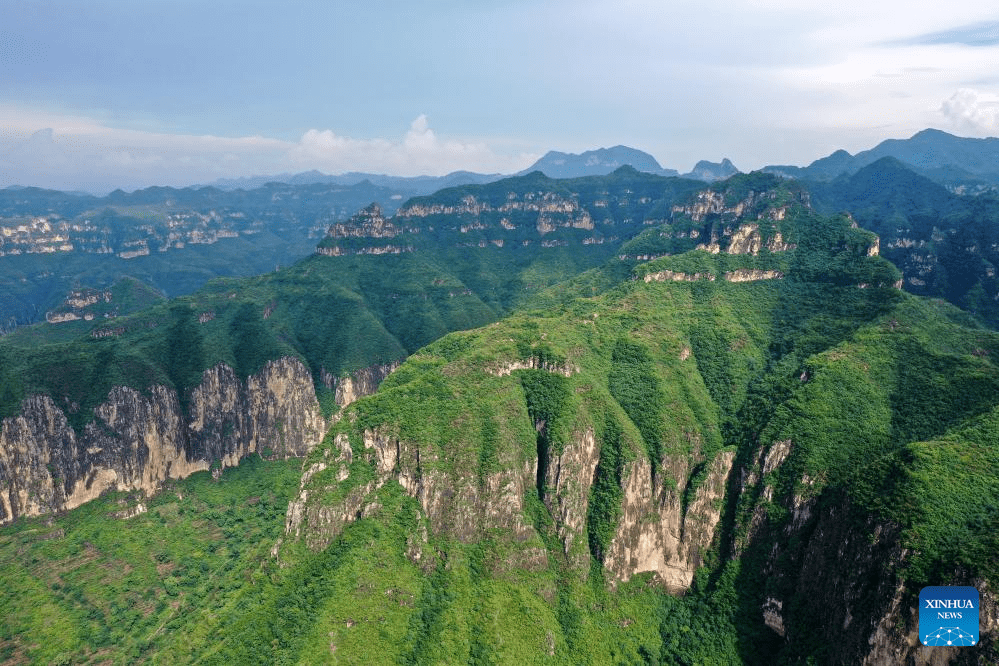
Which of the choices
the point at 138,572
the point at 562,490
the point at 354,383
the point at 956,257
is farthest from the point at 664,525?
the point at 956,257

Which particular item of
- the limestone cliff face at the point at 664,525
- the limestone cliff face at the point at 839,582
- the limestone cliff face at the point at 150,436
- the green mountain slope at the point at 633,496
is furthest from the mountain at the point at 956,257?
the limestone cliff face at the point at 150,436

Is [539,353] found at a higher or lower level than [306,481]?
higher

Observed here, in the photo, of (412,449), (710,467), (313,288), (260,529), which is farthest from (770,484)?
(313,288)

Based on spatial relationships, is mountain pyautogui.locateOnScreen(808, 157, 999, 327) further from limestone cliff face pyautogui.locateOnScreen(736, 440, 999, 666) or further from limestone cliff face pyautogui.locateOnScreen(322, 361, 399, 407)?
limestone cliff face pyautogui.locateOnScreen(322, 361, 399, 407)

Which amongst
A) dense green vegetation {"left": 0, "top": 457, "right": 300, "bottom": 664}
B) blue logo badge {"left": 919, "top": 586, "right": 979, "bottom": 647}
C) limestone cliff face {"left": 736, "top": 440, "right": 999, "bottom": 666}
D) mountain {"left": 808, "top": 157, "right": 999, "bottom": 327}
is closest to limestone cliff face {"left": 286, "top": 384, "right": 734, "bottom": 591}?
limestone cliff face {"left": 736, "top": 440, "right": 999, "bottom": 666}

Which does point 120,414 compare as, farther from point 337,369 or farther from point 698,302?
point 698,302

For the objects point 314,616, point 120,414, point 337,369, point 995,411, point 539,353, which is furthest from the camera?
Answer: point 337,369
